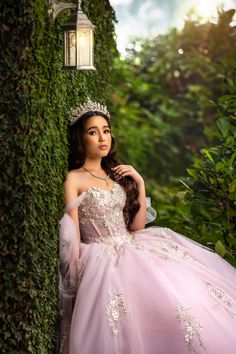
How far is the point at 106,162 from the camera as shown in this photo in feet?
16.1

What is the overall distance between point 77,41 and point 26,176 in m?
1.04

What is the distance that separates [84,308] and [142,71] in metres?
10.2

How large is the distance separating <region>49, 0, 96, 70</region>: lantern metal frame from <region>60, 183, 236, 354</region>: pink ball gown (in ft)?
2.59

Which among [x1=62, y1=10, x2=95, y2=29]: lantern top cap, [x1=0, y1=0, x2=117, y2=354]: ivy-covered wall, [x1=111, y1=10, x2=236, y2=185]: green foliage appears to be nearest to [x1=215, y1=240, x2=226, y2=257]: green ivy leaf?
[x1=0, y1=0, x2=117, y2=354]: ivy-covered wall

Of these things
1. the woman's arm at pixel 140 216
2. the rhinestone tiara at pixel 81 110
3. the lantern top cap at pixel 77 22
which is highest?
the lantern top cap at pixel 77 22

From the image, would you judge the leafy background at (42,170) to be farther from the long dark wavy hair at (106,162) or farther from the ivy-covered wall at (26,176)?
the long dark wavy hair at (106,162)

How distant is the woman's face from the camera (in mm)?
4617

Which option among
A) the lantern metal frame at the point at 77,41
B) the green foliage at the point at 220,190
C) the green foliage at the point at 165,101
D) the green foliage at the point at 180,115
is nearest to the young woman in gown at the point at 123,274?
the lantern metal frame at the point at 77,41

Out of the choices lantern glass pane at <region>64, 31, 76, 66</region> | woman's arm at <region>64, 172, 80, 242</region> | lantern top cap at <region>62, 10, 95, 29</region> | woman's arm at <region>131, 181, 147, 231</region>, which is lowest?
woman's arm at <region>131, 181, 147, 231</region>

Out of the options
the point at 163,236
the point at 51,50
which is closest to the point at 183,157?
the point at 163,236

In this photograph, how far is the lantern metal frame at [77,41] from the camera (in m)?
4.09

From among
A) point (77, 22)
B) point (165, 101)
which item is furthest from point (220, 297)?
point (165, 101)

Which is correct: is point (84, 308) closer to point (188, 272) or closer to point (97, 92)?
point (188, 272)

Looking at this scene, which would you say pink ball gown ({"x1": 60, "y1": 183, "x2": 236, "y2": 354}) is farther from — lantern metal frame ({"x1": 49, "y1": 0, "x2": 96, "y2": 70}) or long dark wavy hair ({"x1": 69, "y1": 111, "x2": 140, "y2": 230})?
lantern metal frame ({"x1": 49, "y1": 0, "x2": 96, "y2": 70})
